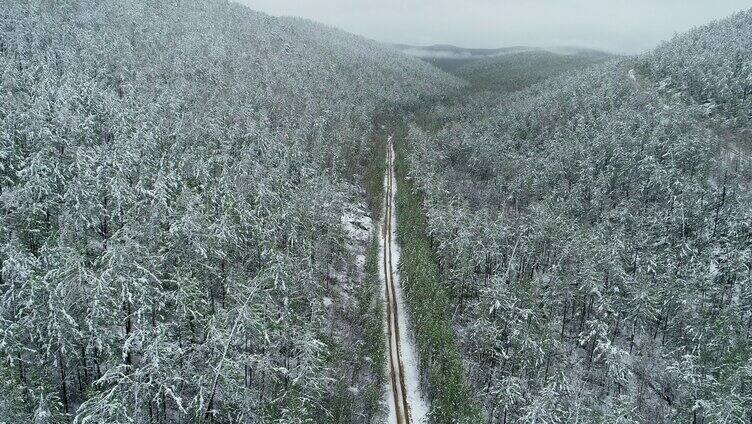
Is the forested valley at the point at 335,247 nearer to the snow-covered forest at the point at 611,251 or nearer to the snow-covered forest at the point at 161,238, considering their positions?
the snow-covered forest at the point at 161,238

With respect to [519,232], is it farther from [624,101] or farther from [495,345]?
[624,101]

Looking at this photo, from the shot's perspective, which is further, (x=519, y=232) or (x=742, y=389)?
(x=519, y=232)

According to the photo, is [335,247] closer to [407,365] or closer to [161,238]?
[407,365]

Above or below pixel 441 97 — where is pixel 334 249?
below

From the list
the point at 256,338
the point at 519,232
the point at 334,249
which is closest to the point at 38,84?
the point at 334,249

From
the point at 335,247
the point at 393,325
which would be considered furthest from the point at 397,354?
the point at 335,247

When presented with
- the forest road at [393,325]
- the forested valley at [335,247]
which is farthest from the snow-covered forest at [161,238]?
the forest road at [393,325]
